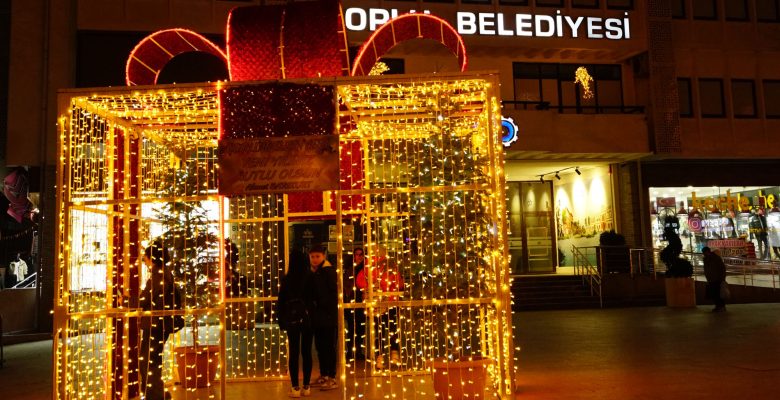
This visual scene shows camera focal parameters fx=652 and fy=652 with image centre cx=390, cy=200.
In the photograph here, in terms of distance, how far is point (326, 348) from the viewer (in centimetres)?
810

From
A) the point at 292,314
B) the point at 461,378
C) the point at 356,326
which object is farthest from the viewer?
the point at 356,326

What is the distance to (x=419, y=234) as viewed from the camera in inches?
281

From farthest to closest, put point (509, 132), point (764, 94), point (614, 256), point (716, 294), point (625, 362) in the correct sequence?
point (764, 94), point (614, 256), point (509, 132), point (716, 294), point (625, 362)

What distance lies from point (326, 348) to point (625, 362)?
4.33 meters

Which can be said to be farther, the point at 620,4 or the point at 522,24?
the point at 620,4

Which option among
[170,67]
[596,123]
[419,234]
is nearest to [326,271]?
[419,234]

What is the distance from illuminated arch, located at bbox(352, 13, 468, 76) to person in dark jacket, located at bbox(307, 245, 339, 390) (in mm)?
2369

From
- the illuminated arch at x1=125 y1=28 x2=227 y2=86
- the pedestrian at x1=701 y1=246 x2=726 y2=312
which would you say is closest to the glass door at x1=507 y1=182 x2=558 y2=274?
the pedestrian at x1=701 y1=246 x2=726 y2=312

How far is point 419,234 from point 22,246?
16035 mm

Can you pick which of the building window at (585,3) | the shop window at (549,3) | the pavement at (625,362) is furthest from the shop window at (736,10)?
the pavement at (625,362)

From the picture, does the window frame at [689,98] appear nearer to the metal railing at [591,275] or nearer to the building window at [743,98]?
the building window at [743,98]

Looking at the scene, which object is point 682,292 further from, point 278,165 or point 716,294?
point 278,165

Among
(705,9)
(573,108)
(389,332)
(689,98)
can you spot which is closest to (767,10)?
(705,9)

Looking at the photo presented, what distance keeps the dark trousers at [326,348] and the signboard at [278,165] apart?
2.37 metres
